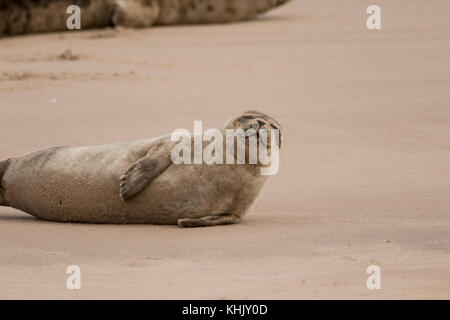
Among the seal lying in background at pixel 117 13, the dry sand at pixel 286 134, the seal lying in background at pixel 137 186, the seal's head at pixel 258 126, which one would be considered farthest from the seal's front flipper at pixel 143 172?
the seal lying in background at pixel 117 13

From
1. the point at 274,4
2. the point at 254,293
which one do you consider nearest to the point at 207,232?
the point at 254,293

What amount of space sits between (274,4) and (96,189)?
9.03m

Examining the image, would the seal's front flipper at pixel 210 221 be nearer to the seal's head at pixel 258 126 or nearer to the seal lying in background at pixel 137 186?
the seal lying in background at pixel 137 186

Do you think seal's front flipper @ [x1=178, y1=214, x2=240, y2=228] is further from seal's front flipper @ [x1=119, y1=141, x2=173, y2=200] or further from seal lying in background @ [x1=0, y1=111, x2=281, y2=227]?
seal's front flipper @ [x1=119, y1=141, x2=173, y2=200]

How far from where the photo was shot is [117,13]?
42.7 ft

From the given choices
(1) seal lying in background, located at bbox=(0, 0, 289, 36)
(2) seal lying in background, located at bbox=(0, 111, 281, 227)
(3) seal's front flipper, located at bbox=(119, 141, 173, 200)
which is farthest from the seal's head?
(1) seal lying in background, located at bbox=(0, 0, 289, 36)

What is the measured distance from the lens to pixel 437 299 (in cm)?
358

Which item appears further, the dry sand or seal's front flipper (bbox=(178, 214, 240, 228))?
seal's front flipper (bbox=(178, 214, 240, 228))

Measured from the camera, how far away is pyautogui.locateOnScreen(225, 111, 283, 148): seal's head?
514 centimetres

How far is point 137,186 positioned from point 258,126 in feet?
2.37

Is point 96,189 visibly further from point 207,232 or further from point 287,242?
point 287,242

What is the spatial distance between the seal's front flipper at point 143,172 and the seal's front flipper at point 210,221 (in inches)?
11.4

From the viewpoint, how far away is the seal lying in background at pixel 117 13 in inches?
516

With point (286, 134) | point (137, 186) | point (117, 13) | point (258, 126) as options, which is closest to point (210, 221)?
point (137, 186)
